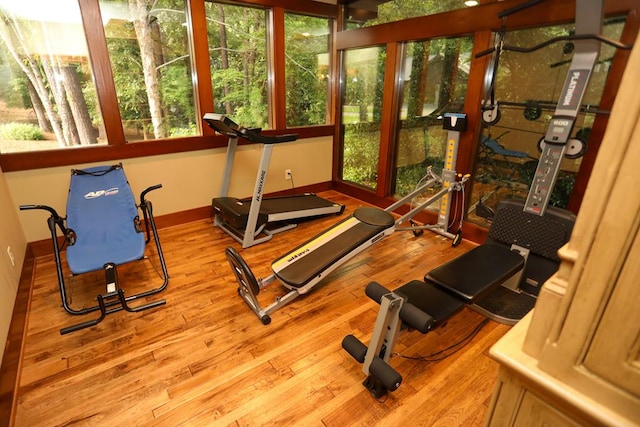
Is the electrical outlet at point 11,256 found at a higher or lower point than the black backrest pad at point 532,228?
lower

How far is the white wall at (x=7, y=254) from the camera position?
1.99 meters

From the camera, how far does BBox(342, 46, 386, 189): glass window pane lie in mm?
4191

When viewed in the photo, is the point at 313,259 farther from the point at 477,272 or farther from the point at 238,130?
the point at 238,130

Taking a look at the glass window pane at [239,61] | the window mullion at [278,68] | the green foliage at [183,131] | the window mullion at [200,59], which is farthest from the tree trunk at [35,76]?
the window mullion at [278,68]

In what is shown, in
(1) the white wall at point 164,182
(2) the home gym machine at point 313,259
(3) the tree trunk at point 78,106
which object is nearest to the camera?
(2) the home gym machine at point 313,259

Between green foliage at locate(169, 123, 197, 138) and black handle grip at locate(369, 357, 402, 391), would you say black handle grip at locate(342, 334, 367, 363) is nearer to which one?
black handle grip at locate(369, 357, 402, 391)

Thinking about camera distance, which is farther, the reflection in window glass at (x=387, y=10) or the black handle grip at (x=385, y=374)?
the reflection in window glass at (x=387, y=10)

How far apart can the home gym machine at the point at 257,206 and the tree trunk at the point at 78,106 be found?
108 centimetres

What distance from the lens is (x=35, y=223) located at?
308cm

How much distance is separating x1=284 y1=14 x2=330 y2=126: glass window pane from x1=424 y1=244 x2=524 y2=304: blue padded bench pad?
2967 mm

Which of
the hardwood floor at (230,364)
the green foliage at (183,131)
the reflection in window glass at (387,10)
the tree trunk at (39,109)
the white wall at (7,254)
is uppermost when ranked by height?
the reflection in window glass at (387,10)

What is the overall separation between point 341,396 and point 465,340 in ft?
3.05

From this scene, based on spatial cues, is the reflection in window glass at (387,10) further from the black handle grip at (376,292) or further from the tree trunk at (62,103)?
the tree trunk at (62,103)

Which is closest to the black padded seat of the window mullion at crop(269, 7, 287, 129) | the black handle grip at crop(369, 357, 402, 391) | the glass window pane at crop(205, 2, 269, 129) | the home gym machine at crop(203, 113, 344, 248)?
the black handle grip at crop(369, 357, 402, 391)
